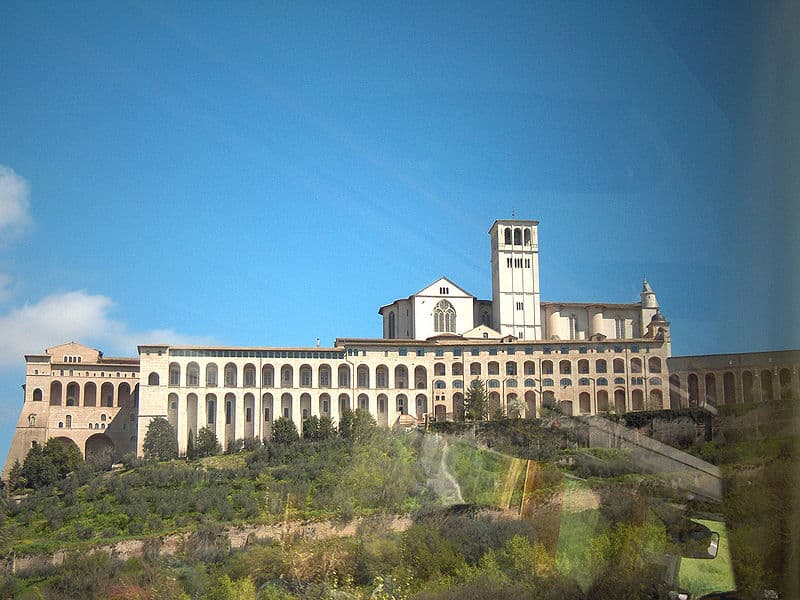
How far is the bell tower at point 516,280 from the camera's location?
134ft

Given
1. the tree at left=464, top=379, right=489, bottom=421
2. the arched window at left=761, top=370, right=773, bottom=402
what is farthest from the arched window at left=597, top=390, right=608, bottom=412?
the arched window at left=761, top=370, right=773, bottom=402

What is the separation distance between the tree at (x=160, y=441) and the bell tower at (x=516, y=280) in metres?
14.8

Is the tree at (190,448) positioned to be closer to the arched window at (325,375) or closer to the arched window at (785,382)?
the arched window at (325,375)

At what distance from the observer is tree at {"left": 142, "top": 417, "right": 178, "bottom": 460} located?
32.7 m

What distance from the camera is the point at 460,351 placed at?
3769cm

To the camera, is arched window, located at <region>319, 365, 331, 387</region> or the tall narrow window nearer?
arched window, located at <region>319, 365, 331, 387</region>

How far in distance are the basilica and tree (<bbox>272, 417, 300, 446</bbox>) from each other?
7.72 ft

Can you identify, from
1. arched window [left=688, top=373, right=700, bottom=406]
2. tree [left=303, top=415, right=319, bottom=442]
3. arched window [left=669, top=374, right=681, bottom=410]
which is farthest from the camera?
tree [left=303, top=415, right=319, bottom=442]

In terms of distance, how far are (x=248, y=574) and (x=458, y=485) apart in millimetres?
6220

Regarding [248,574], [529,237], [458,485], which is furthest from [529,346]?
[248,574]

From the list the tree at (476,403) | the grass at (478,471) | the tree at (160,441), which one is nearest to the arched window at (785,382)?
the grass at (478,471)

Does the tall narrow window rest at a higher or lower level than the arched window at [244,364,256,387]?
higher

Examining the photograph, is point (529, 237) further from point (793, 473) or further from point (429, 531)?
point (793, 473)

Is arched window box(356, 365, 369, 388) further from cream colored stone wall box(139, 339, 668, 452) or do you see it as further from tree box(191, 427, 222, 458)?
tree box(191, 427, 222, 458)
